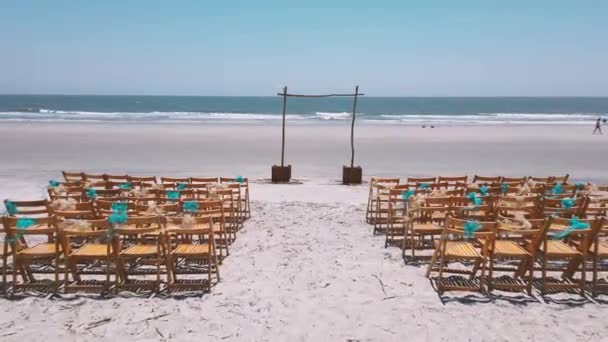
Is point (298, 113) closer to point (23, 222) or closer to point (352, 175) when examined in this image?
point (352, 175)

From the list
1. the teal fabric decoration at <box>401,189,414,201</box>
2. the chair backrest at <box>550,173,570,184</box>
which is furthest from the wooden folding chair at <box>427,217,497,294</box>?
the chair backrest at <box>550,173,570,184</box>

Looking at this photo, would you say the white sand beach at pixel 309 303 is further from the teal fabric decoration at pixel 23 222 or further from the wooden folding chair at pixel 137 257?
the teal fabric decoration at pixel 23 222

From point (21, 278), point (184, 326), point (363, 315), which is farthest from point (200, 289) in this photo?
point (21, 278)

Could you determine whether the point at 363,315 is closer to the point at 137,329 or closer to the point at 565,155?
the point at 137,329

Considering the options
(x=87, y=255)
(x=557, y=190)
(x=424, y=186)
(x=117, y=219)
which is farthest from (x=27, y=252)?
(x=557, y=190)

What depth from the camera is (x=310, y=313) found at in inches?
168

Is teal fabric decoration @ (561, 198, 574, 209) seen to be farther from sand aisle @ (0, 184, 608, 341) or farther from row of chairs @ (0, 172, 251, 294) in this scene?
row of chairs @ (0, 172, 251, 294)

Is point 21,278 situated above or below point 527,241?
below

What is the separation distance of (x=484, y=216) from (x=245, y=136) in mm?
18862

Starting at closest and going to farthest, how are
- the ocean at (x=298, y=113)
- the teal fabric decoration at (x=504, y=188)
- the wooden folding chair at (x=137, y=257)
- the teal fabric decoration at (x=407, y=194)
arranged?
the wooden folding chair at (x=137, y=257), the teal fabric decoration at (x=407, y=194), the teal fabric decoration at (x=504, y=188), the ocean at (x=298, y=113)

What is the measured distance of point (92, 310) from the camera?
429 centimetres

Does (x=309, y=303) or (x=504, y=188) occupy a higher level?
(x=504, y=188)

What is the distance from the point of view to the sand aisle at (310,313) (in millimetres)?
3912

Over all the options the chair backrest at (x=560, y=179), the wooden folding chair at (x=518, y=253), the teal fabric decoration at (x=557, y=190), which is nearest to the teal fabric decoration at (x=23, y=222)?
the wooden folding chair at (x=518, y=253)
